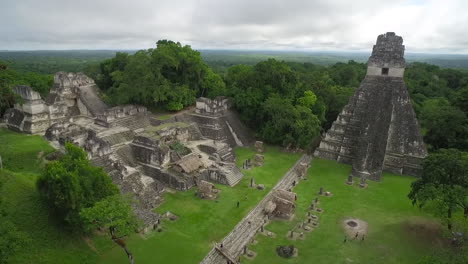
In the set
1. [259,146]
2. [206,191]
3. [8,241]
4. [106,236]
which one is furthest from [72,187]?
[259,146]

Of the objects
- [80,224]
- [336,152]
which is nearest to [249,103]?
[336,152]

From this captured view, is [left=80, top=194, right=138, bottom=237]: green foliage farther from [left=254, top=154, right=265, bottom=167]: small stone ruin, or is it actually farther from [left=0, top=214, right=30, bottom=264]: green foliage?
[left=254, top=154, right=265, bottom=167]: small stone ruin

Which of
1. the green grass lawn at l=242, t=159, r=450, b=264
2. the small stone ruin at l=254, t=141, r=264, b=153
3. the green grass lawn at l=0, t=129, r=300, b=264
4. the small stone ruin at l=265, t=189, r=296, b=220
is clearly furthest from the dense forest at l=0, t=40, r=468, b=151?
the small stone ruin at l=265, t=189, r=296, b=220

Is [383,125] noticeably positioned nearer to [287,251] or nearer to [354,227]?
[354,227]

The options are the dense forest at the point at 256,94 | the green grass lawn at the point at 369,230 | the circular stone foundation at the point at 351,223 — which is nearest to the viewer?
the green grass lawn at the point at 369,230

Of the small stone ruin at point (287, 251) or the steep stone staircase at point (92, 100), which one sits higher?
the steep stone staircase at point (92, 100)

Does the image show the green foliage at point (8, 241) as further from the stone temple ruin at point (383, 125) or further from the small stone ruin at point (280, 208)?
the stone temple ruin at point (383, 125)

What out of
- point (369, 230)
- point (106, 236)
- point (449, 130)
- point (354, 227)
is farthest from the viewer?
point (449, 130)

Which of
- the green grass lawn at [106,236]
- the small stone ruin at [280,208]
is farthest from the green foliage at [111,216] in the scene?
the small stone ruin at [280,208]
